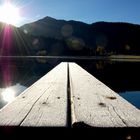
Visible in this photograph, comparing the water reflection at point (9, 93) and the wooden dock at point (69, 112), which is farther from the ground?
the wooden dock at point (69, 112)

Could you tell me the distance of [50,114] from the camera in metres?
1.71

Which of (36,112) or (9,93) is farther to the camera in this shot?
(9,93)

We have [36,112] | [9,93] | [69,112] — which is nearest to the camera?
[36,112]

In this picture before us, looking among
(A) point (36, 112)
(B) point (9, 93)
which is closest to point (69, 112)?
(A) point (36, 112)

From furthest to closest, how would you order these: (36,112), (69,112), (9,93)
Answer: (9,93) → (69,112) → (36,112)

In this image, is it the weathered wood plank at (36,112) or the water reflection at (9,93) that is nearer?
the weathered wood plank at (36,112)

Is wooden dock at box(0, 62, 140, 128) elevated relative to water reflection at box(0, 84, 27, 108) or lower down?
elevated

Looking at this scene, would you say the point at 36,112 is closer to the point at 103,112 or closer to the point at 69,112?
the point at 69,112

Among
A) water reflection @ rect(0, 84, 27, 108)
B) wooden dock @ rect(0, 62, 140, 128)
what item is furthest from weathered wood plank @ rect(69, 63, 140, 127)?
water reflection @ rect(0, 84, 27, 108)

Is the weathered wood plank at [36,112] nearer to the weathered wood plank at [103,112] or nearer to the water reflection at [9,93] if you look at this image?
the weathered wood plank at [103,112]

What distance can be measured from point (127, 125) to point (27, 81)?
214 inches

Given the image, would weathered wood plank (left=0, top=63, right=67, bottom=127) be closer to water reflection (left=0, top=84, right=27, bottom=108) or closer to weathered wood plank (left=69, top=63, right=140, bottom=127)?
weathered wood plank (left=69, top=63, right=140, bottom=127)

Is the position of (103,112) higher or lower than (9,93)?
higher

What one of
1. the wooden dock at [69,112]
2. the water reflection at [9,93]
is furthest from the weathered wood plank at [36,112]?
the water reflection at [9,93]
